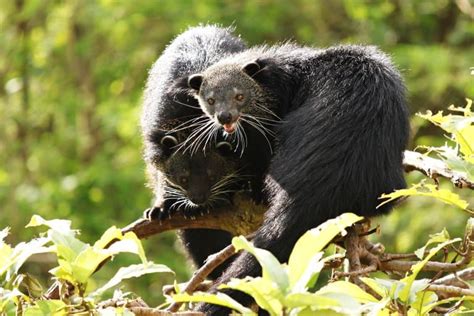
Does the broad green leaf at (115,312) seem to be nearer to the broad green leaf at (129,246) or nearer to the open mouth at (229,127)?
the broad green leaf at (129,246)

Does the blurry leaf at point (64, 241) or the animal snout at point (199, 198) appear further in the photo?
the animal snout at point (199, 198)

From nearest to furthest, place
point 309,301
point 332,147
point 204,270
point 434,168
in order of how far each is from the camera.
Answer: point 309,301, point 204,270, point 434,168, point 332,147

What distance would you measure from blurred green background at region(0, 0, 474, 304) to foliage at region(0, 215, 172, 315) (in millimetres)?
6145

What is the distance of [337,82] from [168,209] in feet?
3.34

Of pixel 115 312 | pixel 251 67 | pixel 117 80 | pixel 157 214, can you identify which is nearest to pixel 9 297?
pixel 115 312

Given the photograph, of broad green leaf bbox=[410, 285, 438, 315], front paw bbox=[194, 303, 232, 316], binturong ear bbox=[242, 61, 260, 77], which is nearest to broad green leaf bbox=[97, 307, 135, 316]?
broad green leaf bbox=[410, 285, 438, 315]

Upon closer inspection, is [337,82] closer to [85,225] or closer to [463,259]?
[463,259]

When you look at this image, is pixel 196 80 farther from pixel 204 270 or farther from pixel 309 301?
pixel 309 301

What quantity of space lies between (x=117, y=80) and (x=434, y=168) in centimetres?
732

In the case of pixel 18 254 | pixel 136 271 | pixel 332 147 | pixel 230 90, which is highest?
pixel 230 90

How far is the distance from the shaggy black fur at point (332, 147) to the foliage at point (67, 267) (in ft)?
2.32

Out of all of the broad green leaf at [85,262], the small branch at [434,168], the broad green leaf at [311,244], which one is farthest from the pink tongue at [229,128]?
the broad green leaf at [311,244]

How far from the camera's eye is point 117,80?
10.1 meters

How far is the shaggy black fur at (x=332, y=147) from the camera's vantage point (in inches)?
120
